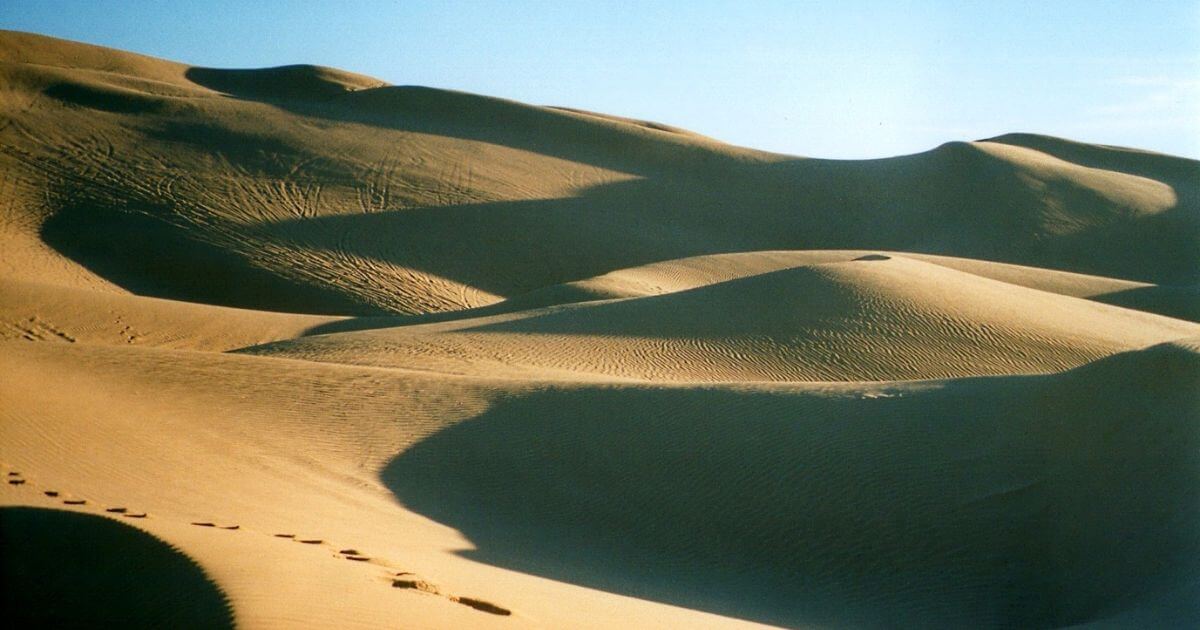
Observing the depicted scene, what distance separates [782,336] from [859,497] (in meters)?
9.91

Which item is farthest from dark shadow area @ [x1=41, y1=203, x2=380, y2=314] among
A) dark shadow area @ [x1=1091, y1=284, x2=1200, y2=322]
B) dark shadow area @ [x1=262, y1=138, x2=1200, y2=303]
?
dark shadow area @ [x1=1091, y1=284, x2=1200, y2=322]

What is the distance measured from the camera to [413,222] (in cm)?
3728

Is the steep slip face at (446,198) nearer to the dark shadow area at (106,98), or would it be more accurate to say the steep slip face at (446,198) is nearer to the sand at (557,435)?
the dark shadow area at (106,98)

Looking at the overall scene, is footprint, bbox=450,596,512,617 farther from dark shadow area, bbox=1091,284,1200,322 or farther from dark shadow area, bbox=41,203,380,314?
dark shadow area, bbox=1091,284,1200,322

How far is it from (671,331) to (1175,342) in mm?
10131

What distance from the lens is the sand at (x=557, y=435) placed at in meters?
7.53

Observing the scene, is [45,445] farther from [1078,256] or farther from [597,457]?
[1078,256]

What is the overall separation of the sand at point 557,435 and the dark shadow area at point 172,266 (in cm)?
10

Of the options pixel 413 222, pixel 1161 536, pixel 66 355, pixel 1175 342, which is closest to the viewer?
pixel 1161 536

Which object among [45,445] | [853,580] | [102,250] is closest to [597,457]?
[853,580]

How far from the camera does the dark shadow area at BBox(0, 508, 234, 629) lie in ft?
18.8

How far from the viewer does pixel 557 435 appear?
539 inches

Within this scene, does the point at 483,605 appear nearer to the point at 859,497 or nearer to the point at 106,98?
the point at 859,497

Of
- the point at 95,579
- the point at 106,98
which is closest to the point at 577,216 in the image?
the point at 106,98
